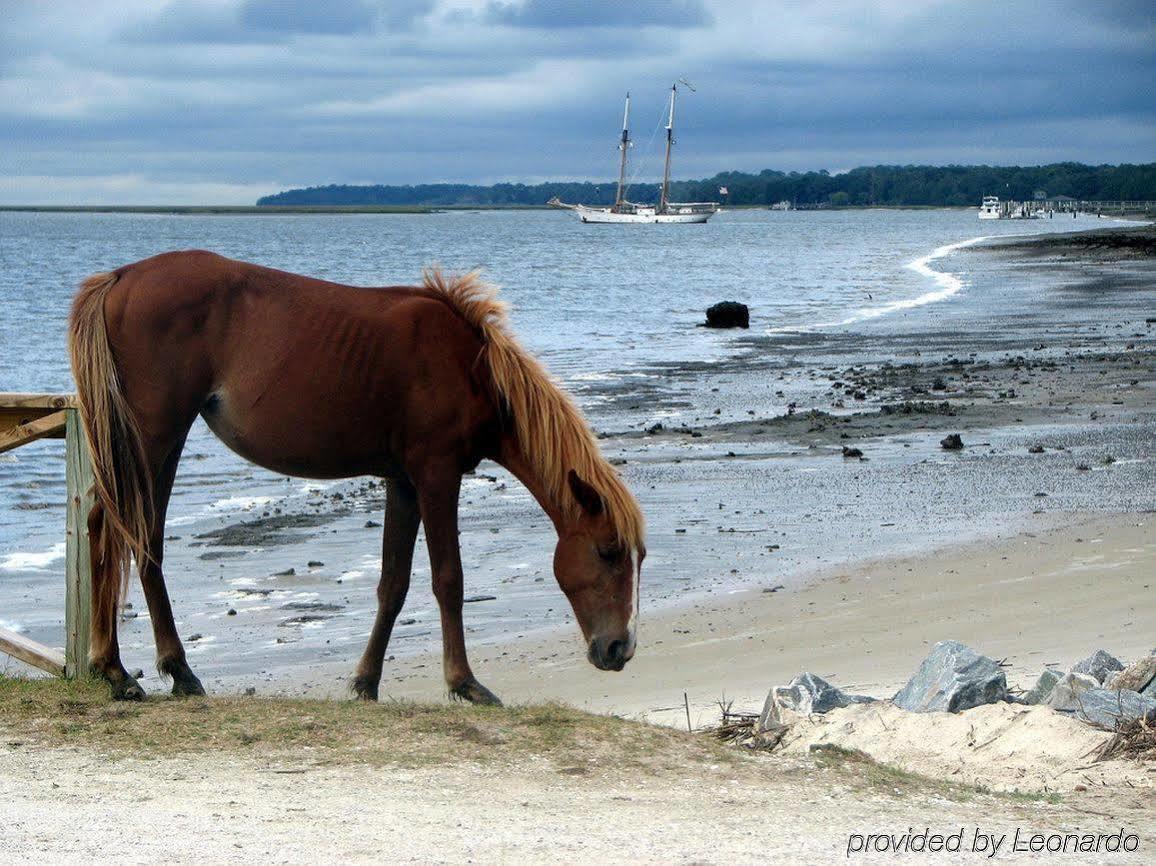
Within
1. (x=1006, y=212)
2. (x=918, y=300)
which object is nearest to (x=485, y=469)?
(x=918, y=300)

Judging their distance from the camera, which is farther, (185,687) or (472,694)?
(185,687)

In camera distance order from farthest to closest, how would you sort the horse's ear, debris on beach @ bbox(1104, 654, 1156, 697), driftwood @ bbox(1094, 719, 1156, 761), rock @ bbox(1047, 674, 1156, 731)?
1. debris on beach @ bbox(1104, 654, 1156, 697)
2. the horse's ear
3. rock @ bbox(1047, 674, 1156, 731)
4. driftwood @ bbox(1094, 719, 1156, 761)

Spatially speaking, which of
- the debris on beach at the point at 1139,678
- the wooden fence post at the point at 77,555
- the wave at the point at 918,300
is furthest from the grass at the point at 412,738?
the wave at the point at 918,300

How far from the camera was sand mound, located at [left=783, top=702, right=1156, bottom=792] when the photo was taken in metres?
5.41

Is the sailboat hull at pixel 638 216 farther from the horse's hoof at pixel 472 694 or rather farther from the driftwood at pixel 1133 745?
the driftwood at pixel 1133 745

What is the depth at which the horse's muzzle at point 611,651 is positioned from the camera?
5.92 metres

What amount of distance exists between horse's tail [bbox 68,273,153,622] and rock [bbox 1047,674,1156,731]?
3922mm

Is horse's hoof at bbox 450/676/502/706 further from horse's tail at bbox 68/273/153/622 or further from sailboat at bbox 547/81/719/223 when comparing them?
sailboat at bbox 547/81/719/223

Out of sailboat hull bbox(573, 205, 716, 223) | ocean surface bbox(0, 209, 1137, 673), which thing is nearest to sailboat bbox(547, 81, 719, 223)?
sailboat hull bbox(573, 205, 716, 223)

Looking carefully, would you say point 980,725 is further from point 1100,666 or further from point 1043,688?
point 1100,666

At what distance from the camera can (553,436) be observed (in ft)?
19.8

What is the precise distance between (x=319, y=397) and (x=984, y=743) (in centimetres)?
307

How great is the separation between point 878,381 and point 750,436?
5.62 m

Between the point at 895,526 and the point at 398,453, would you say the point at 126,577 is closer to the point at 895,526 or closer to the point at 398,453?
the point at 398,453
